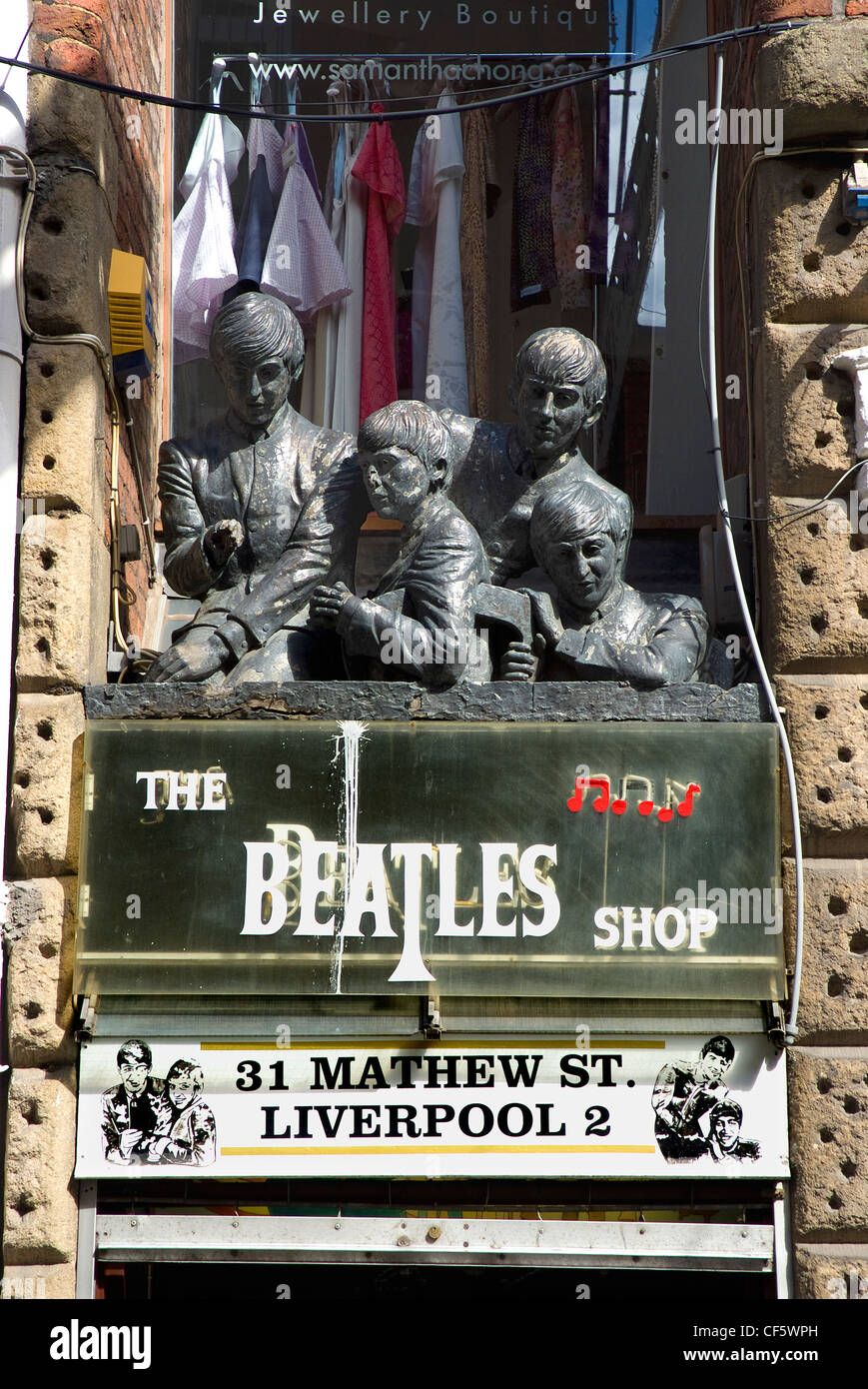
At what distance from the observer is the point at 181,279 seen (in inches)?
299

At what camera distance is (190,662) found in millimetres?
5570

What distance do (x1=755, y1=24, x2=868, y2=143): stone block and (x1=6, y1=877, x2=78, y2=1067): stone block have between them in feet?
11.9

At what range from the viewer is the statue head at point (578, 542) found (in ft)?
18.6

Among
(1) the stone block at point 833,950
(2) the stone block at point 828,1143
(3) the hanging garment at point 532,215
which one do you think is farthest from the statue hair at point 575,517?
(3) the hanging garment at point 532,215

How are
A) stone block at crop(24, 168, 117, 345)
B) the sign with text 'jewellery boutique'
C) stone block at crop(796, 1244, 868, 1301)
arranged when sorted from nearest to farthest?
stone block at crop(796, 1244, 868, 1301)
the sign with text 'jewellery boutique'
stone block at crop(24, 168, 117, 345)

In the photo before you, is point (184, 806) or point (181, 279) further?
point (181, 279)

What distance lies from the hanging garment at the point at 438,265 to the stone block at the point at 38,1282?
4.14 metres

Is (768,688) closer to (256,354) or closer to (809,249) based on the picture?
(809,249)

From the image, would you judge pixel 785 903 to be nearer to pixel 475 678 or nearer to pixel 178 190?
pixel 475 678

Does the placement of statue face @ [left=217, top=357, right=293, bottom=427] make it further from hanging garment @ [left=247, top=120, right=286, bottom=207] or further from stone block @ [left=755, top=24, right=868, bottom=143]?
hanging garment @ [left=247, top=120, right=286, bottom=207]

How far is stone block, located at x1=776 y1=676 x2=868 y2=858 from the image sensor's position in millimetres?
5297

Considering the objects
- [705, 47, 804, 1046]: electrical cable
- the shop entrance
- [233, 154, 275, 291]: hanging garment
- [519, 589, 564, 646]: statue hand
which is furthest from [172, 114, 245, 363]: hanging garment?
the shop entrance

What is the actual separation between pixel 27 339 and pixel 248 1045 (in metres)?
2.55
